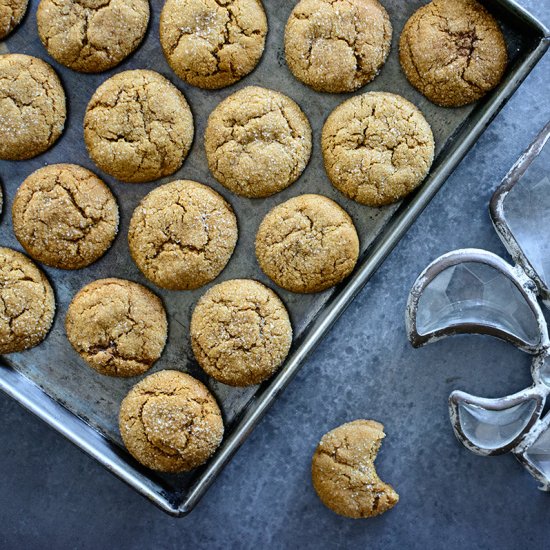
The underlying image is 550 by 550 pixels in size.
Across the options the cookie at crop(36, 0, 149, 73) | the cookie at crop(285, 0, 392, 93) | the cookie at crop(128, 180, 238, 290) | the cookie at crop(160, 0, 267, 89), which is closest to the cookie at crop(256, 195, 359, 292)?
the cookie at crop(128, 180, 238, 290)

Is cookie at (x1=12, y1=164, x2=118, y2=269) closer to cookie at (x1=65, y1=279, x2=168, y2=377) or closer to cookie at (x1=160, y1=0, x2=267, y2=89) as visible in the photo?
cookie at (x1=65, y1=279, x2=168, y2=377)

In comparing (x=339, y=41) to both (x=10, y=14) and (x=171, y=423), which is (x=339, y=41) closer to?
(x=10, y=14)

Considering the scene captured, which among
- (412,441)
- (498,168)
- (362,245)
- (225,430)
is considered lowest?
(225,430)

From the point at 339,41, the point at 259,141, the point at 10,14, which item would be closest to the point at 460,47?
the point at 339,41

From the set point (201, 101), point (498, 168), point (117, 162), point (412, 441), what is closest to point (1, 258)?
point (117, 162)

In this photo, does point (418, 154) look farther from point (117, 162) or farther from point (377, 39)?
point (117, 162)

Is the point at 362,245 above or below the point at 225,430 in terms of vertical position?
above
